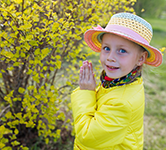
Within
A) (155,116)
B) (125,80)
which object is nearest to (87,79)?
(125,80)

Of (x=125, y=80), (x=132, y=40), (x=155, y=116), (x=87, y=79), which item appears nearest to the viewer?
(x=132, y=40)

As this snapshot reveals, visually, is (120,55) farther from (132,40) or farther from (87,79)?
(87,79)

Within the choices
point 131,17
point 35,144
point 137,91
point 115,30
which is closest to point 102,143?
point 137,91

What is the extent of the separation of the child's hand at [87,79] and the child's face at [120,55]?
8.6 inches

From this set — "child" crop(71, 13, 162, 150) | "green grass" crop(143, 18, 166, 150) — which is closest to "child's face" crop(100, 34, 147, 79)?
"child" crop(71, 13, 162, 150)

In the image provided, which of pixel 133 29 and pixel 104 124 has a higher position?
pixel 133 29

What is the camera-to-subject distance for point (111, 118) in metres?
1.18

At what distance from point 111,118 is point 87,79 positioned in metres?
0.43

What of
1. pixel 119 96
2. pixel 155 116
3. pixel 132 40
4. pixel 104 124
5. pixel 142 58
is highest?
pixel 132 40

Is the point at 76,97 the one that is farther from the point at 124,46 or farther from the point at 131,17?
the point at 131,17

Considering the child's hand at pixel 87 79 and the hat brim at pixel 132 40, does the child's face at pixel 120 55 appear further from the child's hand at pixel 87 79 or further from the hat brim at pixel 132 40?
the child's hand at pixel 87 79

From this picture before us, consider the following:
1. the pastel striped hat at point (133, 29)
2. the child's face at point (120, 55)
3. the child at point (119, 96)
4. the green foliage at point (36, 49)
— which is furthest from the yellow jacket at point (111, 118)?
the green foliage at point (36, 49)

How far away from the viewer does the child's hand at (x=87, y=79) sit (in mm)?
1445

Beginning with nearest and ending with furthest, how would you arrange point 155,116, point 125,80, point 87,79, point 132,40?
point 132,40, point 125,80, point 87,79, point 155,116
